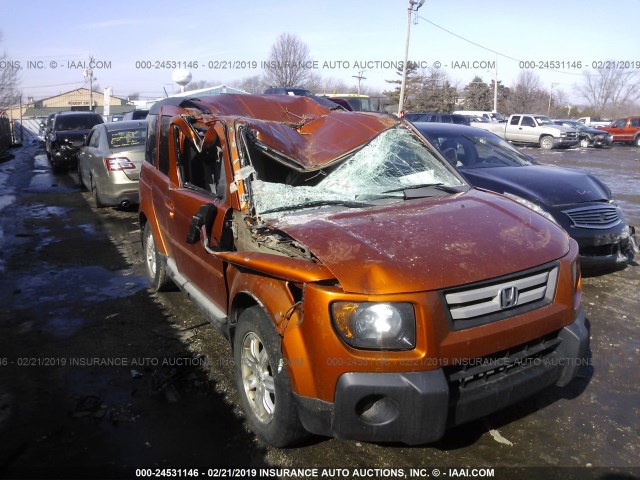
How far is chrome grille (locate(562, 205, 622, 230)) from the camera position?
5.60 m

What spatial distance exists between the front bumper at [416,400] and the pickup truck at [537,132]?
27.2 m

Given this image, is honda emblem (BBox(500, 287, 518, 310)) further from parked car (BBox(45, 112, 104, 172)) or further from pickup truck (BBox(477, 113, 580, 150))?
pickup truck (BBox(477, 113, 580, 150))

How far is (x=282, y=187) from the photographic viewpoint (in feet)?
11.8

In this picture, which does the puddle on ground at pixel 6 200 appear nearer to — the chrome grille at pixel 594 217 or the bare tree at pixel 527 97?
the chrome grille at pixel 594 217

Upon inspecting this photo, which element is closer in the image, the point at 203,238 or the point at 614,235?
the point at 203,238

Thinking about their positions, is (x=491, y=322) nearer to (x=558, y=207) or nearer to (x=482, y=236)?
(x=482, y=236)

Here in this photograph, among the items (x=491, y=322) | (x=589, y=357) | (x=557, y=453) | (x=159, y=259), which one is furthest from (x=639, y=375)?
(x=159, y=259)

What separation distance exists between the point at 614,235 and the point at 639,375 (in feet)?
7.11

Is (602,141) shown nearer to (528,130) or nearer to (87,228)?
(528,130)

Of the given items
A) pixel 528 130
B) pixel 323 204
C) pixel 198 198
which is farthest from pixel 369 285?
pixel 528 130

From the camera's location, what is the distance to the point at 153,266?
19.2 ft

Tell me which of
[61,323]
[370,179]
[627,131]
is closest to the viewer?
[370,179]

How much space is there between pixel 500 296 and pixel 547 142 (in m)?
28.7

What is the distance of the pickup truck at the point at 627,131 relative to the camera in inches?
1275
